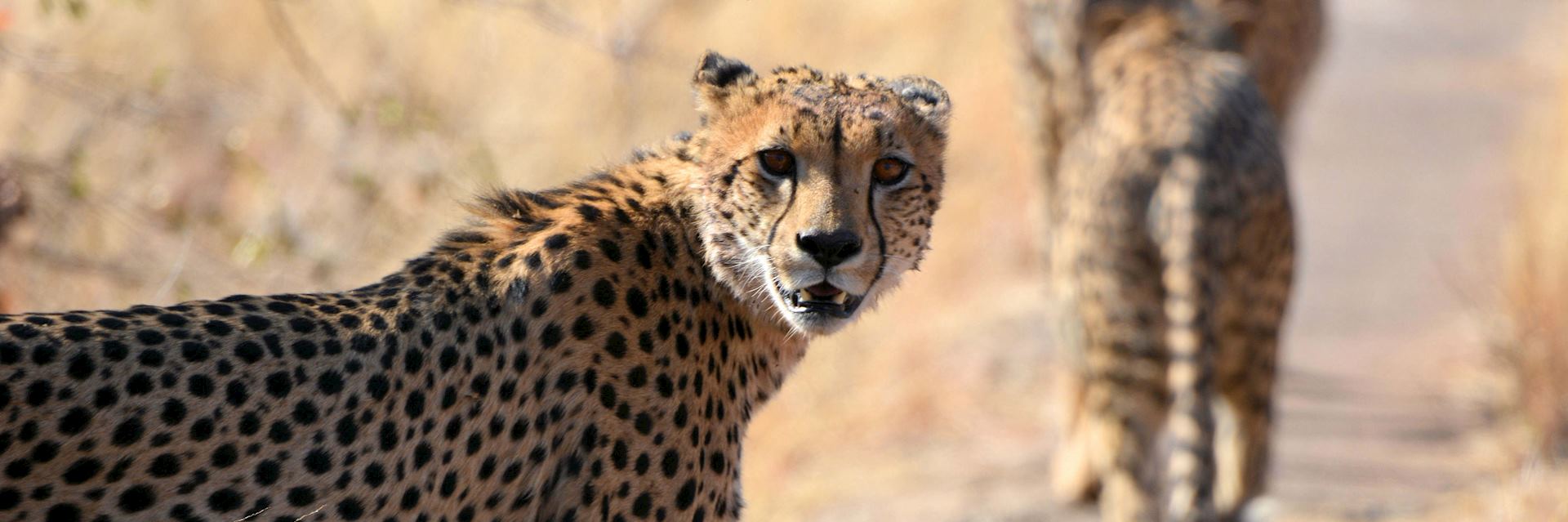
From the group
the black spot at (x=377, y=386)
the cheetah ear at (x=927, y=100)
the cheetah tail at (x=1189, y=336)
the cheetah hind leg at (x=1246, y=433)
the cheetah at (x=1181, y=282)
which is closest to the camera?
the black spot at (x=377, y=386)

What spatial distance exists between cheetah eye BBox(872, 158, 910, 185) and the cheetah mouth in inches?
9.9

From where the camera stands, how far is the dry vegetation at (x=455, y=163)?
5809mm

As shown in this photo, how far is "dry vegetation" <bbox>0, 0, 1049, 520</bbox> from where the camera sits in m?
5.81

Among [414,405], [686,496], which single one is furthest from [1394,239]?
[414,405]

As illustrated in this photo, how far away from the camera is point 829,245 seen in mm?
3002

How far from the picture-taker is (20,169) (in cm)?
494

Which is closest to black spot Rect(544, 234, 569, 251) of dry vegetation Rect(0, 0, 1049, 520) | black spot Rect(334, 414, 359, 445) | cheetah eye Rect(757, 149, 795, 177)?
cheetah eye Rect(757, 149, 795, 177)

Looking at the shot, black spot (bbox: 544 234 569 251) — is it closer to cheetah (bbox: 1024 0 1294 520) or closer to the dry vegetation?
the dry vegetation

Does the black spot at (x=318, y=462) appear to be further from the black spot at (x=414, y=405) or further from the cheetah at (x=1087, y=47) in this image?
the cheetah at (x=1087, y=47)

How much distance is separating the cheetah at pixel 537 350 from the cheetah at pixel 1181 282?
1.42 metres

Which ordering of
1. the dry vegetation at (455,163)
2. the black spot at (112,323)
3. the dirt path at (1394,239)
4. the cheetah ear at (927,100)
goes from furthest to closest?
the dirt path at (1394,239), the dry vegetation at (455,163), the cheetah ear at (927,100), the black spot at (112,323)

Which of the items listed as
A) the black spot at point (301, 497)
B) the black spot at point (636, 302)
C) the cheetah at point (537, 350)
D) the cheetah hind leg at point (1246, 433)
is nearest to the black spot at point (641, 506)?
the cheetah at point (537, 350)

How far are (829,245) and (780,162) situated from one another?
0.84ft

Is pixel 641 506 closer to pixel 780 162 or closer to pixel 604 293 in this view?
pixel 604 293
